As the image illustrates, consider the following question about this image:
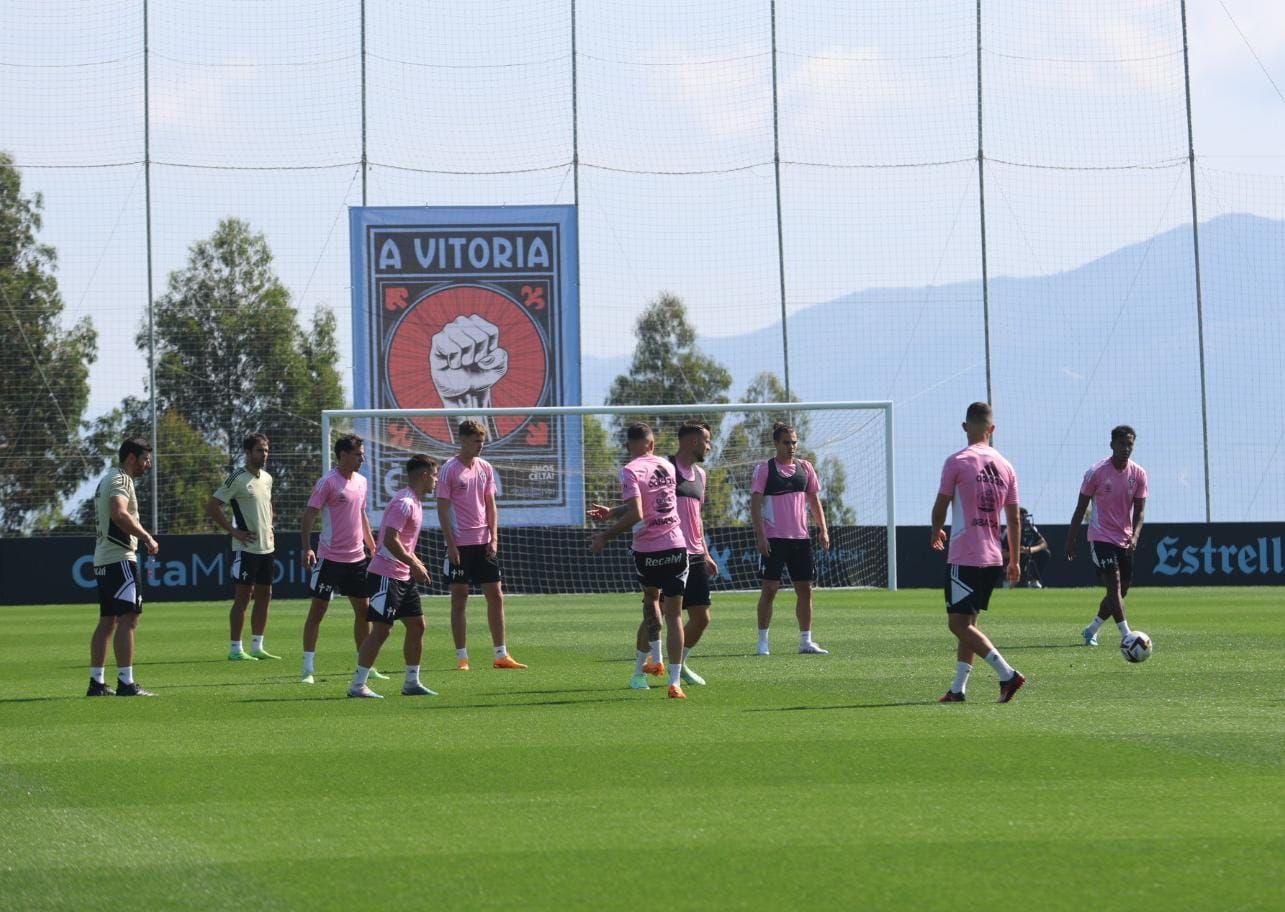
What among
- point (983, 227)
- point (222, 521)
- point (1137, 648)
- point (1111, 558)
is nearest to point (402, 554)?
point (222, 521)

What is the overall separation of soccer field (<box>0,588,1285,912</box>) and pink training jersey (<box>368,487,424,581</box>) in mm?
935

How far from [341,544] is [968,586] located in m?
5.26

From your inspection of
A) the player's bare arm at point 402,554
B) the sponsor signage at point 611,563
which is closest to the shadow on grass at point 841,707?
the player's bare arm at point 402,554

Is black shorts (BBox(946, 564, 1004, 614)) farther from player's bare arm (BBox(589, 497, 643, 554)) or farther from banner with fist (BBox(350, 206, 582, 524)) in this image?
banner with fist (BBox(350, 206, 582, 524))

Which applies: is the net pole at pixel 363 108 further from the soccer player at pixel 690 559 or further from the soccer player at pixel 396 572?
the soccer player at pixel 396 572

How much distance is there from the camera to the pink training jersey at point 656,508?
42.0ft

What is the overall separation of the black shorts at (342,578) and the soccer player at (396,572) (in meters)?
1.23

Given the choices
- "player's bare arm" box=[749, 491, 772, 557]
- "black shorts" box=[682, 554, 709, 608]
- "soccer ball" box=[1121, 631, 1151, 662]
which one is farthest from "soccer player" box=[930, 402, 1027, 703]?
"player's bare arm" box=[749, 491, 772, 557]

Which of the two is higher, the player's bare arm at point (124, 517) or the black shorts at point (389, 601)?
the player's bare arm at point (124, 517)

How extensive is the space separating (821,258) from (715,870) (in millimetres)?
31488

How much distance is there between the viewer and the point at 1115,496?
17.3 m

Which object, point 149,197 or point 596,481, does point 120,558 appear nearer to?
point 596,481

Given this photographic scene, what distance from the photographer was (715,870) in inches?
258

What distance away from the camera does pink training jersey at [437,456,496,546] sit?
Answer: 623 inches
